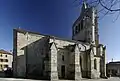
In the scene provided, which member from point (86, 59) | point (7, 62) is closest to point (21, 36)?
point (86, 59)

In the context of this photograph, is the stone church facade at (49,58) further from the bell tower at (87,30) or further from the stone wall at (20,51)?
the bell tower at (87,30)

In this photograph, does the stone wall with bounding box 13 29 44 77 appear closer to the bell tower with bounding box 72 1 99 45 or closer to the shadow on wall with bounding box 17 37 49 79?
the shadow on wall with bounding box 17 37 49 79

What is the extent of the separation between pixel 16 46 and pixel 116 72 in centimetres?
4455

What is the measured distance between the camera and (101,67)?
53906 millimetres

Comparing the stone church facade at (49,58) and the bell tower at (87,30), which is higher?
the bell tower at (87,30)

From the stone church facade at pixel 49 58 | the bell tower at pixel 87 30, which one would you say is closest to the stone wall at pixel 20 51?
the stone church facade at pixel 49 58

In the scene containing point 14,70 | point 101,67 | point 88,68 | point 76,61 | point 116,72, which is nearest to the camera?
point 14,70

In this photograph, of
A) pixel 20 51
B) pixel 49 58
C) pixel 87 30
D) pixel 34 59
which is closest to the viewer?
pixel 49 58

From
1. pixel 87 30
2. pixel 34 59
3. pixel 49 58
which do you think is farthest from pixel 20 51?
pixel 87 30

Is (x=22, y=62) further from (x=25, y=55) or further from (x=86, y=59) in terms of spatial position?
(x=86, y=59)

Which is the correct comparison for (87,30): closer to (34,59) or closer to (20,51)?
(34,59)

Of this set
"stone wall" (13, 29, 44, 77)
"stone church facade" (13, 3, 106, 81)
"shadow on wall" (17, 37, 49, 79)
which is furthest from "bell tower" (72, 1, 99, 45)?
"stone wall" (13, 29, 44, 77)

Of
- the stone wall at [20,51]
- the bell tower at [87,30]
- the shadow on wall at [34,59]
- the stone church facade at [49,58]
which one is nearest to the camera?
the stone church facade at [49,58]

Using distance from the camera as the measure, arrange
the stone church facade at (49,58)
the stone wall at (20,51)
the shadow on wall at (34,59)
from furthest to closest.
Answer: the shadow on wall at (34,59), the stone wall at (20,51), the stone church facade at (49,58)
